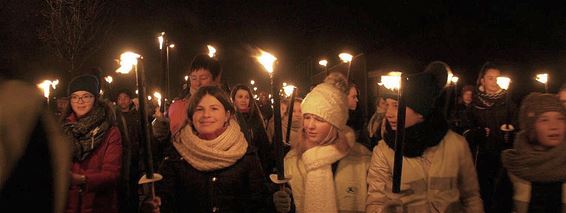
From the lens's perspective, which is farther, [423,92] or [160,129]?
[160,129]

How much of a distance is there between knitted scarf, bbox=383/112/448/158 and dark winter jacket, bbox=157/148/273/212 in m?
1.07

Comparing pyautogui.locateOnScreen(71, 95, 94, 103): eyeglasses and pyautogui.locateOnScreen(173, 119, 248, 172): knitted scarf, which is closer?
pyautogui.locateOnScreen(173, 119, 248, 172): knitted scarf

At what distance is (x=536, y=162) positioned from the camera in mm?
3967

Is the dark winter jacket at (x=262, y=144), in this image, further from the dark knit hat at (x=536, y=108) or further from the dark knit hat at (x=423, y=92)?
the dark knit hat at (x=536, y=108)

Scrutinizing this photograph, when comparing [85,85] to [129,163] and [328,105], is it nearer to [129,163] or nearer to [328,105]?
[129,163]

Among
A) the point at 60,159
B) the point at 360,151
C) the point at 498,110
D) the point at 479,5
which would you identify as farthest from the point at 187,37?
the point at 60,159

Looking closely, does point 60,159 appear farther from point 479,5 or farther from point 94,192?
point 479,5

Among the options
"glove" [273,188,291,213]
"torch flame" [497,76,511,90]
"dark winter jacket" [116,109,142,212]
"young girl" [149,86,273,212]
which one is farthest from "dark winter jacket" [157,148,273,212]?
"torch flame" [497,76,511,90]

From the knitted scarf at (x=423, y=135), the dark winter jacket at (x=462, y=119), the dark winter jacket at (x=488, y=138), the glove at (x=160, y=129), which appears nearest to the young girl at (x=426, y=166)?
the knitted scarf at (x=423, y=135)

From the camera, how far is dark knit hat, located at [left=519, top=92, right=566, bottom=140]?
4.05 m

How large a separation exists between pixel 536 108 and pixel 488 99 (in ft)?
11.1

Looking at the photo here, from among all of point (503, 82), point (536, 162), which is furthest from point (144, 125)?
point (503, 82)

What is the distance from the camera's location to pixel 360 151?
4.26m

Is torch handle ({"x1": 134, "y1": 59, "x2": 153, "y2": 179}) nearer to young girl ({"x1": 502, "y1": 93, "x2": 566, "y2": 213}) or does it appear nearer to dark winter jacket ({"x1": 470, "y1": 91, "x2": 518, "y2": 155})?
young girl ({"x1": 502, "y1": 93, "x2": 566, "y2": 213})
